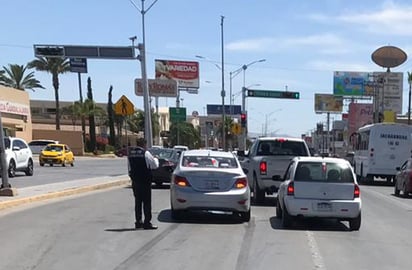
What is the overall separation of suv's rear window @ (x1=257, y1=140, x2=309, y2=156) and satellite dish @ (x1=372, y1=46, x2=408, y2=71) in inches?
2910

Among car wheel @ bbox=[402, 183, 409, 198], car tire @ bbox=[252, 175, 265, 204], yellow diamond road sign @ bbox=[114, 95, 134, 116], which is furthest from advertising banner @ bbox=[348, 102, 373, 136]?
car tire @ bbox=[252, 175, 265, 204]

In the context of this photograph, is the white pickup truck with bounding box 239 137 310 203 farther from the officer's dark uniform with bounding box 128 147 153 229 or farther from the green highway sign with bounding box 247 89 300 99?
the green highway sign with bounding box 247 89 300 99

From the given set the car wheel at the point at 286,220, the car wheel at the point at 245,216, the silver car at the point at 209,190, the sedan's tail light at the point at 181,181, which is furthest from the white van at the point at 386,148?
the sedan's tail light at the point at 181,181

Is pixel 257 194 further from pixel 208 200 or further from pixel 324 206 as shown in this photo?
pixel 324 206

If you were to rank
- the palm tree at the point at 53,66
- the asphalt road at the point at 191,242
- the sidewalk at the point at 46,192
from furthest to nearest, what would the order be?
the palm tree at the point at 53,66 → the sidewalk at the point at 46,192 → the asphalt road at the point at 191,242

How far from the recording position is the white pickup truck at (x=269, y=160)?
Result: 2034 cm

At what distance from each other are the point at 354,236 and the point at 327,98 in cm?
10916

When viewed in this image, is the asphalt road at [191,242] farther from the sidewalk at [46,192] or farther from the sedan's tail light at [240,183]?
the sedan's tail light at [240,183]

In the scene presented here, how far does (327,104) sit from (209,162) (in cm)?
10672

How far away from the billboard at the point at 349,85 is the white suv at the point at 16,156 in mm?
77213

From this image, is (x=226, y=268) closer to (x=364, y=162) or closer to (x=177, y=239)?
(x=177, y=239)

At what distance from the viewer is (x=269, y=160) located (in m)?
20.4

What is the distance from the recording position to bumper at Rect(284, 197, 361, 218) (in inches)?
572

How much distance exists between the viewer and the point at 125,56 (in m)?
37.4
